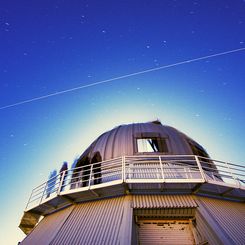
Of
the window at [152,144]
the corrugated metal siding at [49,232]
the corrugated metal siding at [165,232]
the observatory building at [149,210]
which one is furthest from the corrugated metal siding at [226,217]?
the corrugated metal siding at [49,232]

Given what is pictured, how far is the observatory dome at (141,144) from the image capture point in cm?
1039

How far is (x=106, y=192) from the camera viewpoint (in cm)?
759

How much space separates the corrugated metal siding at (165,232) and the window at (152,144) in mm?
4223

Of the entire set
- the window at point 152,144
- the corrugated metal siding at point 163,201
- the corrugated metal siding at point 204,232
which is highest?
the window at point 152,144

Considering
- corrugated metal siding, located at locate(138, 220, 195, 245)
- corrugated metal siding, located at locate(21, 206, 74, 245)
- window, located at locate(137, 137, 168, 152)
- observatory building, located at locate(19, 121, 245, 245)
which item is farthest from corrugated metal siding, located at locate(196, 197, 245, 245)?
corrugated metal siding, located at locate(21, 206, 74, 245)

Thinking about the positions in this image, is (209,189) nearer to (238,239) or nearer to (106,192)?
(238,239)

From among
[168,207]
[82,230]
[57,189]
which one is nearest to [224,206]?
[168,207]

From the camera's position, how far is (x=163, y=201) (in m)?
6.96

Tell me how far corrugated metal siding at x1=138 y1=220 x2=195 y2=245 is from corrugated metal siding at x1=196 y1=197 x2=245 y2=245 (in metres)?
1.17

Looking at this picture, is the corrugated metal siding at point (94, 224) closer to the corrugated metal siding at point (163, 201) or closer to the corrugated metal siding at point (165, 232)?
the corrugated metal siding at point (163, 201)

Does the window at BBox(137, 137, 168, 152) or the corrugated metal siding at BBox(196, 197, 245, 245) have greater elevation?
the window at BBox(137, 137, 168, 152)

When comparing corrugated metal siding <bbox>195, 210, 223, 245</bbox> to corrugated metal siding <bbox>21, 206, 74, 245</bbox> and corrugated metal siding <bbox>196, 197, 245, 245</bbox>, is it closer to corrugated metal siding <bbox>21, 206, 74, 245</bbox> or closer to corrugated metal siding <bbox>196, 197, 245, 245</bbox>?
corrugated metal siding <bbox>196, 197, 245, 245</bbox>

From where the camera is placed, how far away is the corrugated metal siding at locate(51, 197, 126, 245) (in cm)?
586

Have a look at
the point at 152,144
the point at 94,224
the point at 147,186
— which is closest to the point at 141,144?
the point at 152,144
